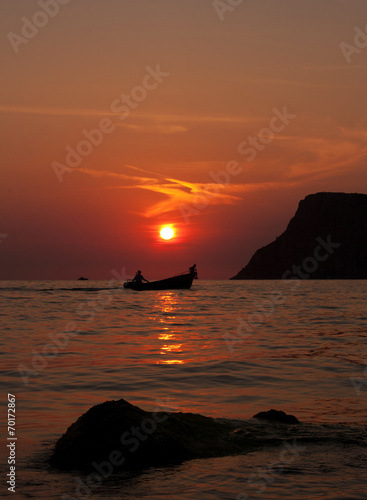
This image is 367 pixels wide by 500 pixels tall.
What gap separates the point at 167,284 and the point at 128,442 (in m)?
66.2

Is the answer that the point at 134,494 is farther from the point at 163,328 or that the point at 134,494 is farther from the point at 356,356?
the point at 163,328

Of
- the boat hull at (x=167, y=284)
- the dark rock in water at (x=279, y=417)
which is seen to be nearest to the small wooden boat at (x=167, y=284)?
the boat hull at (x=167, y=284)

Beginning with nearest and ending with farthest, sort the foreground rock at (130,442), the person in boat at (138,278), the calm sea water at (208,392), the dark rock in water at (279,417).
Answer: the calm sea water at (208,392) < the foreground rock at (130,442) < the dark rock in water at (279,417) < the person in boat at (138,278)

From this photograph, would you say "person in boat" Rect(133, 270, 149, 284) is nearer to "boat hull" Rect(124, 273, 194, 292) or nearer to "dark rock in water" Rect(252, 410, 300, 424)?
"boat hull" Rect(124, 273, 194, 292)

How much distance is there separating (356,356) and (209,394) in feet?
22.5

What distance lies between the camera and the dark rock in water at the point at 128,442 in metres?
7.30

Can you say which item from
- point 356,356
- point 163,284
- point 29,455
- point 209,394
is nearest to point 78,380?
point 209,394

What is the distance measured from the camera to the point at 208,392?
1215 cm

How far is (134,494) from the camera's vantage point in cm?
637

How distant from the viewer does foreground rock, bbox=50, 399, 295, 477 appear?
24.0 feet

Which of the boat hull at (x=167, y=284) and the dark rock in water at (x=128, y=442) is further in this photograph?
the boat hull at (x=167, y=284)

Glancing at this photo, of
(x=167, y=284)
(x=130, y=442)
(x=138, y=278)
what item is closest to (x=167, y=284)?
(x=167, y=284)

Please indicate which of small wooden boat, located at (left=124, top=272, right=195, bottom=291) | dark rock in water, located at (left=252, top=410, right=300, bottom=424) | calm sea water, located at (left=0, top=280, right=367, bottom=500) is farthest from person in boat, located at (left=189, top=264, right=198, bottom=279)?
dark rock in water, located at (left=252, top=410, right=300, bottom=424)

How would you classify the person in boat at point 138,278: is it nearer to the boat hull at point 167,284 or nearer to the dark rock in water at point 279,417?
the boat hull at point 167,284
